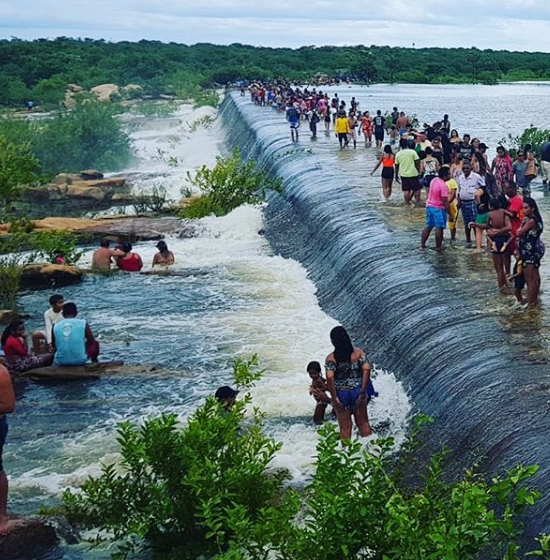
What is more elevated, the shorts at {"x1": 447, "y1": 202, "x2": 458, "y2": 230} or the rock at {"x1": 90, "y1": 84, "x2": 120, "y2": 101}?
the shorts at {"x1": 447, "y1": 202, "x2": 458, "y2": 230}

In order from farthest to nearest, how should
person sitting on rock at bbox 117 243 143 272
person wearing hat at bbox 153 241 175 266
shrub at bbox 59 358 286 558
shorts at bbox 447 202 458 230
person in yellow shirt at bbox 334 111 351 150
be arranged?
person in yellow shirt at bbox 334 111 351 150
person wearing hat at bbox 153 241 175 266
person sitting on rock at bbox 117 243 143 272
shorts at bbox 447 202 458 230
shrub at bbox 59 358 286 558

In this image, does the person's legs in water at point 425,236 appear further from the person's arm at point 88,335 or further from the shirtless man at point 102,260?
the shirtless man at point 102,260

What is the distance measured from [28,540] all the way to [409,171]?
12972 millimetres

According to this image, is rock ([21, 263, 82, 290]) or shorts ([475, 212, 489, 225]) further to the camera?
rock ([21, 263, 82, 290])

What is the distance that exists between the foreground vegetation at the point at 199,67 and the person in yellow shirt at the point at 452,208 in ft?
201

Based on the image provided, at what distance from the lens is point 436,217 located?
1619 cm

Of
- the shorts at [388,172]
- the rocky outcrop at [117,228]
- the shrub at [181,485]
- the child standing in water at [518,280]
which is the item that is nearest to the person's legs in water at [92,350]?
the shrub at [181,485]

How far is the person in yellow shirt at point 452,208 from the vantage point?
53.7 ft

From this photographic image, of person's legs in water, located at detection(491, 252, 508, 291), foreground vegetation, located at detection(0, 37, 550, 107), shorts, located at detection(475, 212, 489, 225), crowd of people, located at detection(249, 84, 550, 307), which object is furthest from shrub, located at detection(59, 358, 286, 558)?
foreground vegetation, located at detection(0, 37, 550, 107)

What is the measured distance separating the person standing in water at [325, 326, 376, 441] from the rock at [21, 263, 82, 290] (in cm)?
1097

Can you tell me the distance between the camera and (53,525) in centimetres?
941

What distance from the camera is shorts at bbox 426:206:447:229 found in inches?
634

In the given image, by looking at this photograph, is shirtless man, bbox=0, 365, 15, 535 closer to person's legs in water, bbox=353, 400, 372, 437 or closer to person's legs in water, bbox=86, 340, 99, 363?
person's legs in water, bbox=353, 400, 372, 437

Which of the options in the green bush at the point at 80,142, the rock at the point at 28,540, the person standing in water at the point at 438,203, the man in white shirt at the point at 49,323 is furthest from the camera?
the green bush at the point at 80,142
